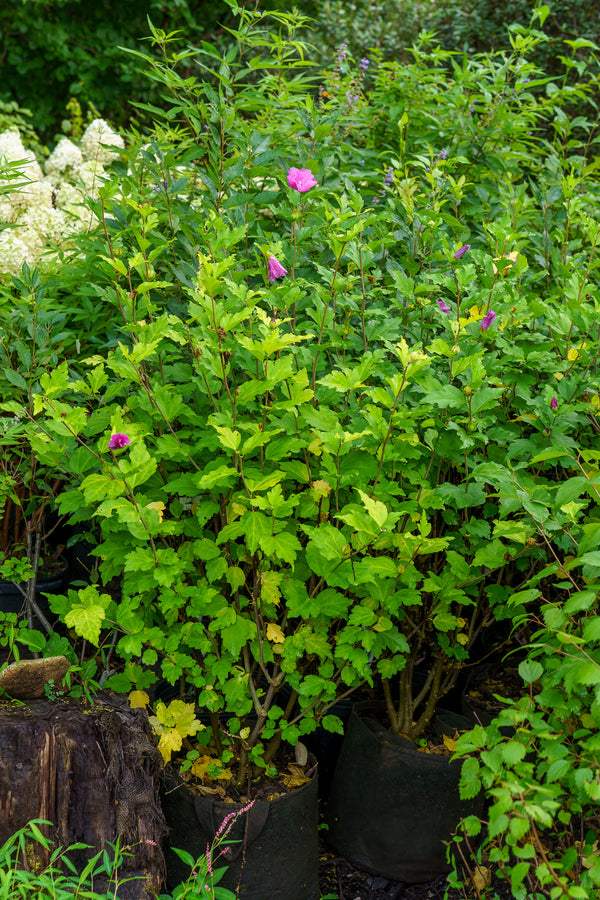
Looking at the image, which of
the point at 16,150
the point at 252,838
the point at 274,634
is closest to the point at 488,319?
the point at 274,634

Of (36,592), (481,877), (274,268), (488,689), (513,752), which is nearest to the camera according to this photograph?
(513,752)

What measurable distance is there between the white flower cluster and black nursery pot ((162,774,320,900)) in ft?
6.25

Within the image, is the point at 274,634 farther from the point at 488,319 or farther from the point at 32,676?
the point at 488,319

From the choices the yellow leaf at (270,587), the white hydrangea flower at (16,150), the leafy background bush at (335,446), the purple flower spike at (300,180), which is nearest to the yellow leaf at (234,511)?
the leafy background bush at (335,446)

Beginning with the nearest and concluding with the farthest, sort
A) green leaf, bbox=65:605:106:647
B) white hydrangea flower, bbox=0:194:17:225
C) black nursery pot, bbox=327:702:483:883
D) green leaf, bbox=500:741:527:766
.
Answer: green leaf, bbox=500:741:527:766 → green leaf, bbox=65:605:106:647 → black nursery pot, bbox=327:702:483:883 → white hydrangea flower, bbox=0:194:17:225

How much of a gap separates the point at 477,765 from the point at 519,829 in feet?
0.74

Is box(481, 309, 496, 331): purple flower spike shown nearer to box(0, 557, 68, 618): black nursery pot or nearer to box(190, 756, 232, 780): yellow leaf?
box(190, 756, 232, 780): yellow leaf

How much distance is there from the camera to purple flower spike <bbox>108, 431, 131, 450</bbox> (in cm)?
162

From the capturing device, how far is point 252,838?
1962mm

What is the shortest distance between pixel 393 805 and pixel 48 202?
3151mm

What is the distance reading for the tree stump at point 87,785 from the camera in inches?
71.9

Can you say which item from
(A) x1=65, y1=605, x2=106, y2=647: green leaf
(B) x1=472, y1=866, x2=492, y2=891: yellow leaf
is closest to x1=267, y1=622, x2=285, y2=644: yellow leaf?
(A) x1=65, y1=605, x2=106, y2=647: green leaf

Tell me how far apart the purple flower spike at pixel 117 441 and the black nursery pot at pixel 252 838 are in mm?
947

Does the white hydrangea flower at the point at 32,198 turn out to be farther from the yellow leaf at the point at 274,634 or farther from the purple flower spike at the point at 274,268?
the yellow leaf at the point at 274,634
